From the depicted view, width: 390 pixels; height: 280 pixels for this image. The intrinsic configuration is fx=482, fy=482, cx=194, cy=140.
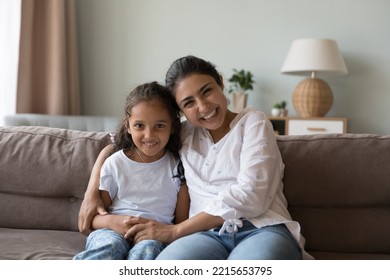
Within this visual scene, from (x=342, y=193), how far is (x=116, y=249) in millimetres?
707

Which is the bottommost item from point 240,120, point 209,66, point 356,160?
point 356,160

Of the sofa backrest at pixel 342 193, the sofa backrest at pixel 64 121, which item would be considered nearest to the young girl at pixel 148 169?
the sofa backrest at pixel 342 193

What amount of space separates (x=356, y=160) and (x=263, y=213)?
0.38 meters

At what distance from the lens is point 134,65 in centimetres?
425

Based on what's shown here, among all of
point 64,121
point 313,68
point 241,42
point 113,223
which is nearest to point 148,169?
point 113,223

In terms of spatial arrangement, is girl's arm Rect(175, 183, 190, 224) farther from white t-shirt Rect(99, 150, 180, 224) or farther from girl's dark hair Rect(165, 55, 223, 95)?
girl's dark hair Rect(165, 55, 223, 95)

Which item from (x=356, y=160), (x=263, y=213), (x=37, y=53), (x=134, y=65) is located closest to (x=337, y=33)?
(x=134, y=65)

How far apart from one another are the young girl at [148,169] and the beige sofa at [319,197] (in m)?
0.17

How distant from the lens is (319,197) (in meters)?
1.51

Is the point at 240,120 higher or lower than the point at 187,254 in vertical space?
higher

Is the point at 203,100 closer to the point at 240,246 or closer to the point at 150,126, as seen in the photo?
the point at 150,126

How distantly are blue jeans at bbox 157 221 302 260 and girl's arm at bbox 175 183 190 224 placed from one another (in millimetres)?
187

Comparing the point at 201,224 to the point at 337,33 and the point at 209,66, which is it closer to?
the point at 209,66

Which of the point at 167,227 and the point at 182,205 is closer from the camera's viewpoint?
the point at 167,227
